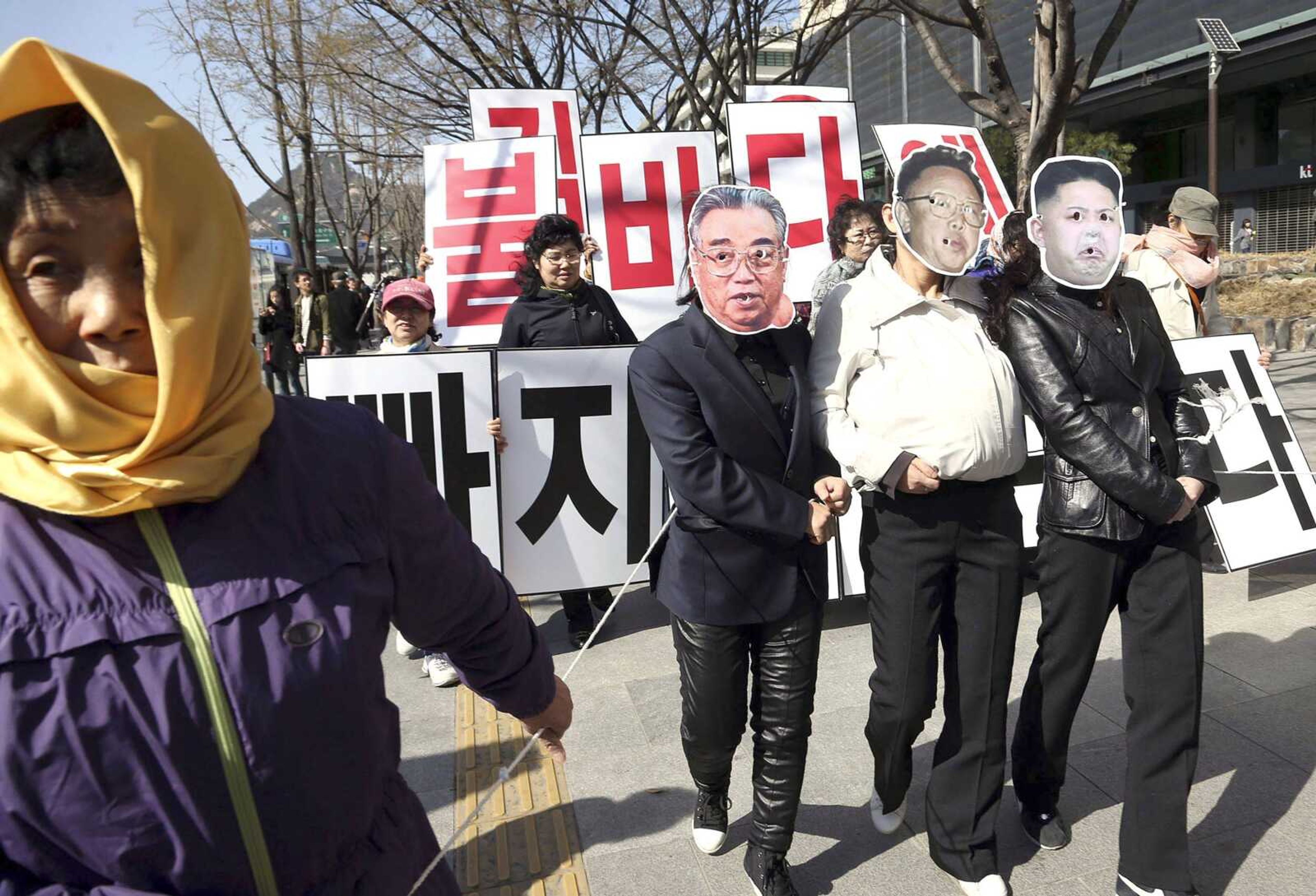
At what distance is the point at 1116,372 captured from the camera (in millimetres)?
2682

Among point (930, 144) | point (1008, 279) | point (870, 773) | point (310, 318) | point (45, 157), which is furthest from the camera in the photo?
point (310, 318)

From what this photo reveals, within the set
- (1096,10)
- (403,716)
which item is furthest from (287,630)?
(1096,10)

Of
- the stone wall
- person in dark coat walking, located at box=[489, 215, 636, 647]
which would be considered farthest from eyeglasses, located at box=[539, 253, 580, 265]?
the stone wall

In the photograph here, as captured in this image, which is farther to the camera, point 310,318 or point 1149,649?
point 310,318

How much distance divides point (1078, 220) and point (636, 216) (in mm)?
4967

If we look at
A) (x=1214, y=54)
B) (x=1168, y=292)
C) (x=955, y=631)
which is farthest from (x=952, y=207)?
(x=1214, y=54)

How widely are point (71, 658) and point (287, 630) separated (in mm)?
212

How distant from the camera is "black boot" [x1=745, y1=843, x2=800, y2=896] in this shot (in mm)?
2797

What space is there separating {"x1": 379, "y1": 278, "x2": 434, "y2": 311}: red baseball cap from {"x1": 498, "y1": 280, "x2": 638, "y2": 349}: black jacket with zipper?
1.23 ft

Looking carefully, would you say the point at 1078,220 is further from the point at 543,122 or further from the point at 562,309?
the point at 543,122

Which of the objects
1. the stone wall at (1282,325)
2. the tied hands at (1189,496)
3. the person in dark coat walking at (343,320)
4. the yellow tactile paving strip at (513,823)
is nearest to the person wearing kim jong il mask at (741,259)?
the tied hands at (1189,496)

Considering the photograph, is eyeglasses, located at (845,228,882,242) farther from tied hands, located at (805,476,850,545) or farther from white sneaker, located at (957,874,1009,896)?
white sneaker, located at (957,874,1009,896)

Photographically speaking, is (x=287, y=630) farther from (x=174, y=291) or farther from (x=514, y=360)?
(x=514, y=360)

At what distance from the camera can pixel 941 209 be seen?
279 cm
